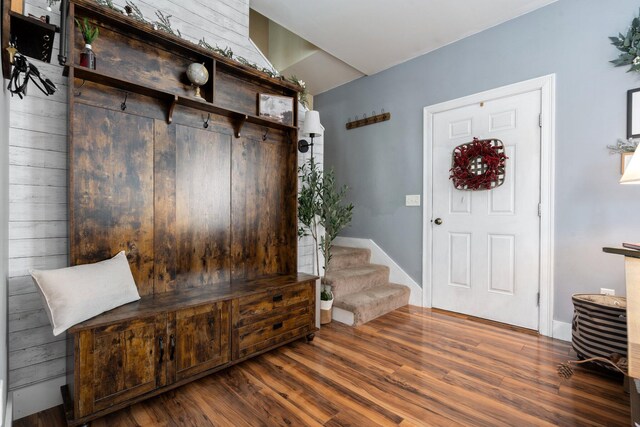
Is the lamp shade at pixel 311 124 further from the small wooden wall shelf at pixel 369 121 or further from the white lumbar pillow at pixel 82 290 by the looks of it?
the white lumbar pillow at pixel 82 290

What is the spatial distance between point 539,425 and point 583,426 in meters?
0.21

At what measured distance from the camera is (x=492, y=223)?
9.87ft

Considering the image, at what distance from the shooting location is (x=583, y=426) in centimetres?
154

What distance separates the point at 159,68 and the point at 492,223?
3.12 metres

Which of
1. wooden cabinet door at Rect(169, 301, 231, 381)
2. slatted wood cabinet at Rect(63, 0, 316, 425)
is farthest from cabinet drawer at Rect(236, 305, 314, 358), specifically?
wooden cabinet door at Rect(169, 301, 231, 381)

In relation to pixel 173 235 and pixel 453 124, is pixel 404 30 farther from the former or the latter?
pixel 173 235

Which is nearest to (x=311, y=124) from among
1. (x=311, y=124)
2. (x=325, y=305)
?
(x=311, y=124)

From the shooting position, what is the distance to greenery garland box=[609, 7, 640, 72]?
7.37 feet

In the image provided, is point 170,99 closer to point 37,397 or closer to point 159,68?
point 159,68

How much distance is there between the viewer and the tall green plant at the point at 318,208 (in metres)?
2.98

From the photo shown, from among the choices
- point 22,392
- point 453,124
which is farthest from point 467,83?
point 22,392

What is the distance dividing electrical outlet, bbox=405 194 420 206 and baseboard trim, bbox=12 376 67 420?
3285mm

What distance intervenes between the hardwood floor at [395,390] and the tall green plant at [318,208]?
0.99 metres

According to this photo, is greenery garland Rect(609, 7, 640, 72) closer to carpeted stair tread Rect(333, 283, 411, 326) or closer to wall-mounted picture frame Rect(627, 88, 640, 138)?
wall-mounted picture frame Rect(627, 88, 640, 138)
